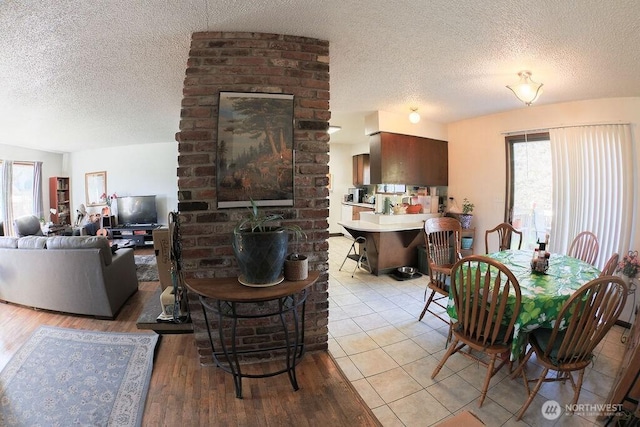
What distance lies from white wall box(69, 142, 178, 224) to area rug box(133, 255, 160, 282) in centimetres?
161

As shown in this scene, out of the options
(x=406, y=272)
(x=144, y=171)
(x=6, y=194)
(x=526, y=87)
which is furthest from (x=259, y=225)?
(x=6, y=194)

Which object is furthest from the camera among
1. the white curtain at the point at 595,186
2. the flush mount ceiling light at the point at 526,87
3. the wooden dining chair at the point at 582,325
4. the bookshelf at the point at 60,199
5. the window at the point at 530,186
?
the bookshelf at the point at 60,199

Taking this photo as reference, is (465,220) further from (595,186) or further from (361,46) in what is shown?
(361,46)

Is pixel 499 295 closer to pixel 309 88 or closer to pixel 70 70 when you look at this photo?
pixel 309 88

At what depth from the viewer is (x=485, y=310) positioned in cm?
161

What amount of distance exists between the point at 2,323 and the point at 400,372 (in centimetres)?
397

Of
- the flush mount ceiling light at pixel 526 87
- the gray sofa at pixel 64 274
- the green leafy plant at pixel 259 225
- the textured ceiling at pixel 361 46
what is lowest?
the gray sofa at pixel 64 274

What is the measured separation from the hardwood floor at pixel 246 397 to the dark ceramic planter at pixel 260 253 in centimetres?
75

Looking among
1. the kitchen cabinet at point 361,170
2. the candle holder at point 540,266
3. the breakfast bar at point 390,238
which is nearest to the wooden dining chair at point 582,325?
the candle holder at point 540,266

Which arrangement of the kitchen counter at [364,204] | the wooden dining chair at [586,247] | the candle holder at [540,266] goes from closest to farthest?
the candle holder at [540,266], the wooden dining chair at [586,247], the kitchen counter at [364,204]

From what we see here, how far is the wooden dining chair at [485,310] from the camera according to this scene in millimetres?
1498

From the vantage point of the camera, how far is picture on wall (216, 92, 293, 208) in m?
1.68

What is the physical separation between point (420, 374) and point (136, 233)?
6524 mm

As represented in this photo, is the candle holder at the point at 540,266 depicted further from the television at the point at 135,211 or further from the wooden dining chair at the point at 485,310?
the television at the point at 135,211
